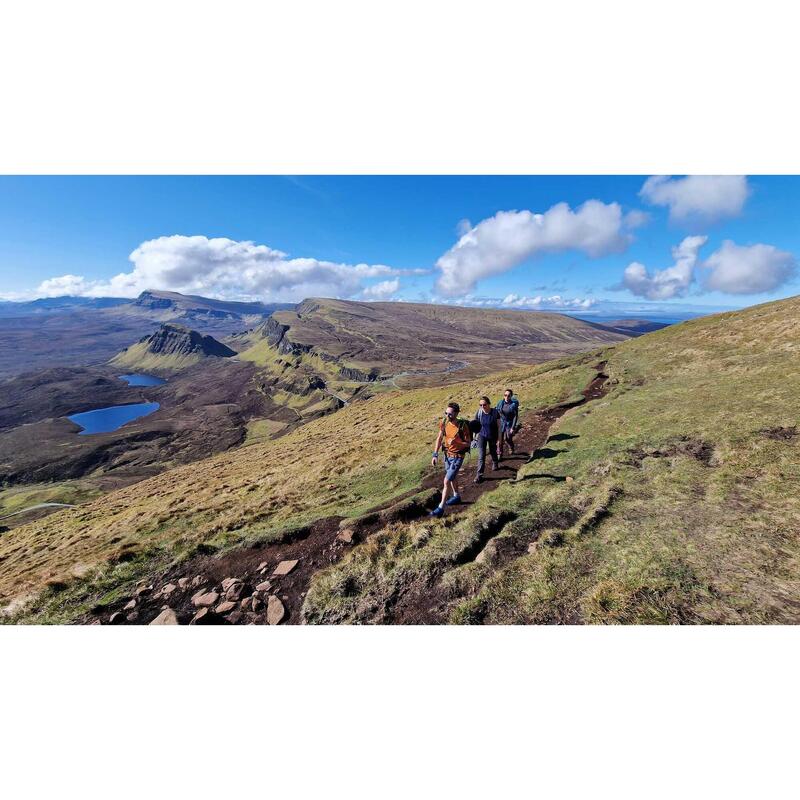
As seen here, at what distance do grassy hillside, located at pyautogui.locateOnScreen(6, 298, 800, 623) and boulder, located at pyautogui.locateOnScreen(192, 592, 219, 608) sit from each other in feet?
7.20

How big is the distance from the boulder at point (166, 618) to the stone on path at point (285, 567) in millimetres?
2247

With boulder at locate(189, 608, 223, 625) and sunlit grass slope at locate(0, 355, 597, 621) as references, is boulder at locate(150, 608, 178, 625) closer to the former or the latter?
boulder at locate(189, 608, 223, 625)

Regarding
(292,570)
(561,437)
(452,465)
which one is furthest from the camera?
(561,437)

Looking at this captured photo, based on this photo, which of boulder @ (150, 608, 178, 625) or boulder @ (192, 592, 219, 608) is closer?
boulder @ (150, 608, 178, 625)

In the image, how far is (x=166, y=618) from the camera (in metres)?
7.82

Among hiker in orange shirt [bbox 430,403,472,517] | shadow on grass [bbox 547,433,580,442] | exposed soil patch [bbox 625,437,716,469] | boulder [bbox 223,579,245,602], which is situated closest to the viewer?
boulder [bbox 223,579,245,602]

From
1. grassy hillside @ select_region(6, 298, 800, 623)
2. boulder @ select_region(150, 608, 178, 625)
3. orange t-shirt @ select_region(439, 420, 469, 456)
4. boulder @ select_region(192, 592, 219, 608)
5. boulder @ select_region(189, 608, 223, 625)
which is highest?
orange t-shirt @ select_region(439, 420, 469, 456)

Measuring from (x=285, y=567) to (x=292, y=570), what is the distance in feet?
0.81

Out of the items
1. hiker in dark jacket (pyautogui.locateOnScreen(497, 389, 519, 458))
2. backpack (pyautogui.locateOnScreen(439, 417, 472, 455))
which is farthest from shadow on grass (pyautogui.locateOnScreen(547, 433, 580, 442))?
backpack (pyautogui.locateOnScreen(439, 417, 472, 455))

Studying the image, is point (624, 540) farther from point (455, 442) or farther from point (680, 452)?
point (680, 452)

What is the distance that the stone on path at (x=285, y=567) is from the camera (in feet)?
28.0

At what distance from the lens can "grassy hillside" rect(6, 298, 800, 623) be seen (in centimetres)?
614

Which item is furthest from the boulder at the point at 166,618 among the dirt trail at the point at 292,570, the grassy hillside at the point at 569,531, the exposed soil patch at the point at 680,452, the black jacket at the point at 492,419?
the exposed soil patch at the point at 680,452

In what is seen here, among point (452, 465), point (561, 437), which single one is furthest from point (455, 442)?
point (561, 437)
